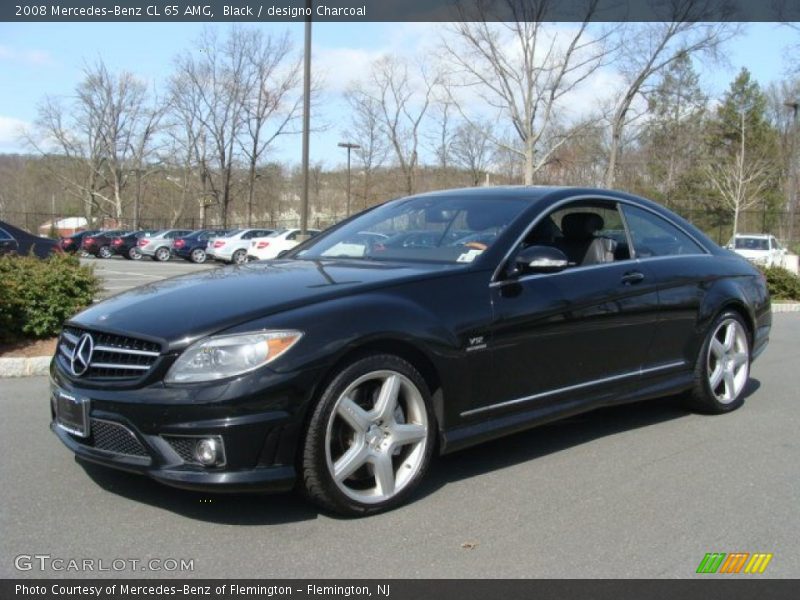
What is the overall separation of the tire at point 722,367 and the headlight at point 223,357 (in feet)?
11.4

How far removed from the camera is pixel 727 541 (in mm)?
3494

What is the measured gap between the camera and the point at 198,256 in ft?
117

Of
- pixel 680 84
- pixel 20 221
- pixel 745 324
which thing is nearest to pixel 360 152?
pixel 680 84

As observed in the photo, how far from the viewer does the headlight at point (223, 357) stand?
3283 mm

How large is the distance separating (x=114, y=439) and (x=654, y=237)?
3.80 m

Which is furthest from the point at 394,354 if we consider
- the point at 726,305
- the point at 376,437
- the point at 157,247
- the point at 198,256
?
the point at 157,247

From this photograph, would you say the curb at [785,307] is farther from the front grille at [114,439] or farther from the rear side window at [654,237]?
the front grille at [114,439]

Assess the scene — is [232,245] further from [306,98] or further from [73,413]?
[73,413]

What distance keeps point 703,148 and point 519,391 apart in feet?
199

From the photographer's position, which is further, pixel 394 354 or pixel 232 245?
pixel 232 245

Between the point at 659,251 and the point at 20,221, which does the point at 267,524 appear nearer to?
the point at 659,251

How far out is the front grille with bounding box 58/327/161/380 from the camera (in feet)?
11.1

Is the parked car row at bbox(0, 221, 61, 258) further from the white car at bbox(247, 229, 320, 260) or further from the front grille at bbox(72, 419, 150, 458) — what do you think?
the white car at bbox(247, 229, 320, 260)
